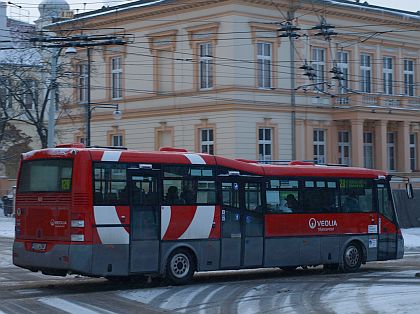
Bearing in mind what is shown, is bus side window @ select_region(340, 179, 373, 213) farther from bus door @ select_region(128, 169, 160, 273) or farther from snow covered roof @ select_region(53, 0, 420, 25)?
snow covered roof @ select_region(53, 0, 420, 25)

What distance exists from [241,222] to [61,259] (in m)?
4.96

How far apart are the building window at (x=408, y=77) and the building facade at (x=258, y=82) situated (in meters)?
0.08

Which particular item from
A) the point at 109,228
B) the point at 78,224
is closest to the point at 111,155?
the point at 109,228

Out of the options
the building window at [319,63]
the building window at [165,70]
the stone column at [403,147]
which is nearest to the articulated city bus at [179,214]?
the building window at [319,63]

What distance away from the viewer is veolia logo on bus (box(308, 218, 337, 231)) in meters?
22.9

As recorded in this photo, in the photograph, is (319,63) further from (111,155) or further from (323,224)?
(111,155)

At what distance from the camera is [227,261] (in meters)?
20.8

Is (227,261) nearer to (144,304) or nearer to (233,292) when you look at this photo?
(233,292)

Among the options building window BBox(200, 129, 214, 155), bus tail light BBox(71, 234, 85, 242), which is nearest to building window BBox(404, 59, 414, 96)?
building window BBox(200, 129, 214, 155)

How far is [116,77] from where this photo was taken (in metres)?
55.2

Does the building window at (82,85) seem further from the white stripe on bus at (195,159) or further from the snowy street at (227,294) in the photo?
the white stripe on bus at (195,159)

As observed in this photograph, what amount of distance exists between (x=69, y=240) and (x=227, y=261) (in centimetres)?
434

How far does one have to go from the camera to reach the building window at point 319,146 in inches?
2066

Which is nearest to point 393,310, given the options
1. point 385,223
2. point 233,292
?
point 233,292
